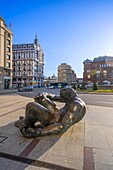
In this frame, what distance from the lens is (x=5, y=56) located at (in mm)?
35875

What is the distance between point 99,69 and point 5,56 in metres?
45.2

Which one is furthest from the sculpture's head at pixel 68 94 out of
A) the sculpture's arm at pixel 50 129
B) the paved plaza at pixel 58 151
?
the paved plaza at pixel 58 151

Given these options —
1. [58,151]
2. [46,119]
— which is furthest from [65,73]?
[58,151]

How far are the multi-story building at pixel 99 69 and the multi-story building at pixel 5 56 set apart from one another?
38177 millimetres

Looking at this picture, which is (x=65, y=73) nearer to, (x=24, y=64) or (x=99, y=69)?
(x=99, y=69)

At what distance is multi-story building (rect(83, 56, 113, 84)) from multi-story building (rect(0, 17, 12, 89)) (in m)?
38.2

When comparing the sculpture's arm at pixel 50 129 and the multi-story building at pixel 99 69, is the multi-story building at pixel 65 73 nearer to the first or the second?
the multi-story building at pixel 99 69

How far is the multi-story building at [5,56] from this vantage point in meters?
34.1

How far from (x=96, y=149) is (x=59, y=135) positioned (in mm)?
934

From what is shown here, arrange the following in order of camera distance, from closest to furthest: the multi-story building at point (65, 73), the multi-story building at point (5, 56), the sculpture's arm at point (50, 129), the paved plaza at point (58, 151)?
the paved plaza at point (58, 151) < the sculpture's arm at point (50, 129) < the multi-story building at point (5, 56) < the multi-story building at point (65, 73)

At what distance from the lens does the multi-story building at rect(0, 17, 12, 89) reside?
34131 millimetres

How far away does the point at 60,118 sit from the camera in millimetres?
2850

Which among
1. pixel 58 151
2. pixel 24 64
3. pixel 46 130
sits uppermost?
pixel 24 64

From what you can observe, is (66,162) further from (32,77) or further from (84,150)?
(32,77)
